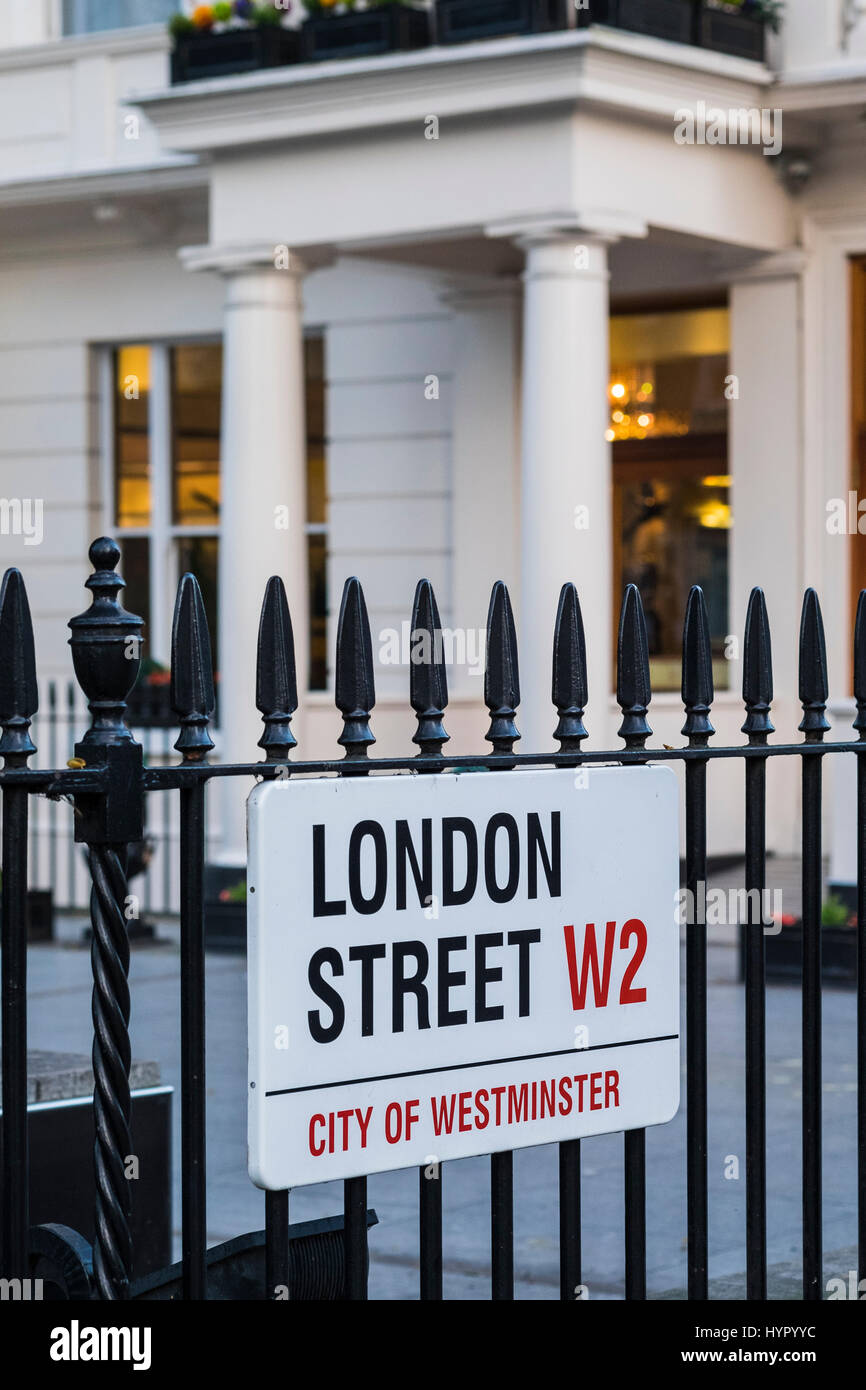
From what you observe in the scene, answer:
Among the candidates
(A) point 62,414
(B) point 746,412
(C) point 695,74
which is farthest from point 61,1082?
(A) point 62,414

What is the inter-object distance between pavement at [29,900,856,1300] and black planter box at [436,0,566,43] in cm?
511

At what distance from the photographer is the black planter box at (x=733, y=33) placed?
435 inches

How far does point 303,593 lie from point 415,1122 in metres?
9.65

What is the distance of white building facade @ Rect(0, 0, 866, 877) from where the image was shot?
10734 millimetres

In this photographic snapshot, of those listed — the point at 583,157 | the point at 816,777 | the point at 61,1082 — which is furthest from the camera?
the point at 583,157

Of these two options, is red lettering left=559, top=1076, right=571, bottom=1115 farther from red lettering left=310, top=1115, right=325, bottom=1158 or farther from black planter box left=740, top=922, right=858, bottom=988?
black planter box left=740, top=922, right=858, bottom=988

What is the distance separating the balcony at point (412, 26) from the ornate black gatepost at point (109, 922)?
27.9 feet

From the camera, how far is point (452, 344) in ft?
44.3

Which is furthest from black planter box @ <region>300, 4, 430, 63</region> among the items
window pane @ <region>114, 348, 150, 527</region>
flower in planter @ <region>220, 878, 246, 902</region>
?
flower in planter @ <region>220, 878, 246, 902</region>

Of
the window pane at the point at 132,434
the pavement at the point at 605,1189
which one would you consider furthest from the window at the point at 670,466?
the pavement at the point at 605,1189

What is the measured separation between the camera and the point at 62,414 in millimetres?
15031

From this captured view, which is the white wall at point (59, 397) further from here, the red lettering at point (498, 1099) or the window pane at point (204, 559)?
the red lettering at point (498, 1099)

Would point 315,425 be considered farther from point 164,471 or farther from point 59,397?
point 59,397
